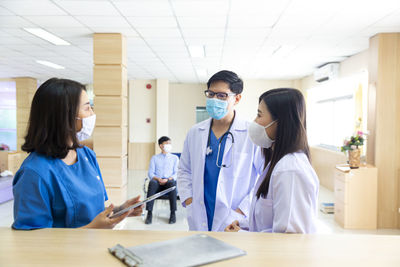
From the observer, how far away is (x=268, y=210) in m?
1.44

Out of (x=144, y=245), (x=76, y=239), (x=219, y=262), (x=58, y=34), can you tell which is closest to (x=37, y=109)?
(x=76, y=239)

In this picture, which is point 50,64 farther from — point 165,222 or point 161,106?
point 165,222

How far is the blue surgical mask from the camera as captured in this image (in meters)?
2.19

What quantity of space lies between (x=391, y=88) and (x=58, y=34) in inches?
213

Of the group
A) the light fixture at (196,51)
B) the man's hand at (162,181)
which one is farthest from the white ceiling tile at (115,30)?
the man's hand at (162,181)

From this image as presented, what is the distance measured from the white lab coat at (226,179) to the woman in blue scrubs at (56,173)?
64 centimetres

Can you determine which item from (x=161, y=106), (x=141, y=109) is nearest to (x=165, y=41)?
(x=161, y=106)

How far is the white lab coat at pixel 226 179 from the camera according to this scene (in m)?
2.01

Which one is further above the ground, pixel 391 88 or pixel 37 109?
pixel 391 88

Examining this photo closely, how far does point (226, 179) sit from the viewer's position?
2.06 meters

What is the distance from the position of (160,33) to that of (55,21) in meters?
1.55

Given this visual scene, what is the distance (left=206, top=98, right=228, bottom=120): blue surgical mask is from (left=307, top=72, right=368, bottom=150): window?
192 inches

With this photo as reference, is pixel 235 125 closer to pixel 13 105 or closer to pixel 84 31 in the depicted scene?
pixel 84 31

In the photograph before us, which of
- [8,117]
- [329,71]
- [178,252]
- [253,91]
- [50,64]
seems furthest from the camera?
[8,117]
